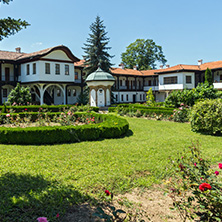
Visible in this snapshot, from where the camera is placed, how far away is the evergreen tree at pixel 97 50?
3003 cm

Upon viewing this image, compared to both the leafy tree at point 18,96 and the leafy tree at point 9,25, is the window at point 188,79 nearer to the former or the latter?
the leafy tree at point 18,96

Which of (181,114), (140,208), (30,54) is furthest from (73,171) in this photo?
(30,54)

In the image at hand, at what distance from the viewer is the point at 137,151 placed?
24.5 ft

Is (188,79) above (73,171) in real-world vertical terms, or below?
above

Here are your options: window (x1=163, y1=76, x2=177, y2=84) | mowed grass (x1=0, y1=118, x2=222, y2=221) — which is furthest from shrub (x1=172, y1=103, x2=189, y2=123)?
window (x1=163, y1=76, x2=177, y2=84)

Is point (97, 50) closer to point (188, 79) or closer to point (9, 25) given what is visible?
point (188, 79)

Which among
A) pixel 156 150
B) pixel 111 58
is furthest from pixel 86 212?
pixel 111 58

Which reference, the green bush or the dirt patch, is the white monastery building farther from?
the dirt patch

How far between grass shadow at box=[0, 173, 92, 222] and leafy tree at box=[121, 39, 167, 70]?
1886 inches

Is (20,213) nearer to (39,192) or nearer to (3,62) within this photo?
(39,192)

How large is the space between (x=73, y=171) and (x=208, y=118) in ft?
24.6

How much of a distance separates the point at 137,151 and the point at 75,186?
10.6ft

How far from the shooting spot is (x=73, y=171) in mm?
5531

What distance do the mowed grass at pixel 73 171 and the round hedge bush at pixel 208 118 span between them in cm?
172
